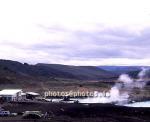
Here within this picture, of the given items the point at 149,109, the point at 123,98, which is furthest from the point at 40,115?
the point at 123,98

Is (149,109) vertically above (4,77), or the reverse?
(4,77)

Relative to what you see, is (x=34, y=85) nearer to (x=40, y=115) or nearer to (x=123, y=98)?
(x=123, y=98)

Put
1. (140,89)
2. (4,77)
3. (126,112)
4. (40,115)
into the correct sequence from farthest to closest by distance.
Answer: (4,77) < (140,89) < (126,112) < (40,115)

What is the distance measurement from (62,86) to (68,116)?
77.3 m

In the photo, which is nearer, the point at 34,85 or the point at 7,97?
the point at 7,97

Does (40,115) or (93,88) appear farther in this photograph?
(93,88)

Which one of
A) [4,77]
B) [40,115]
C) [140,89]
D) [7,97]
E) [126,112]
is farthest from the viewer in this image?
[4,77]

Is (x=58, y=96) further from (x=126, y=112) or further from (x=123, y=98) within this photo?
(x=126, y=112)

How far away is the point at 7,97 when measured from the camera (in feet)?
326

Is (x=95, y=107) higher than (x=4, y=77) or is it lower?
lower

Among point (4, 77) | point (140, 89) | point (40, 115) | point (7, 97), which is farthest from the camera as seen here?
point (4, 77)

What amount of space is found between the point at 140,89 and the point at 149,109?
6511 centimetres

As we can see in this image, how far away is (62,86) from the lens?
14800 centimetres

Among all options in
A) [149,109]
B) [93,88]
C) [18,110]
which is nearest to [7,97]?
[18,110]
